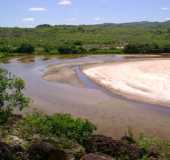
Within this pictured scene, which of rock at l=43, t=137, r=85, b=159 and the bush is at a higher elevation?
the bush

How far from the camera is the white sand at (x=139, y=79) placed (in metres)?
42.6

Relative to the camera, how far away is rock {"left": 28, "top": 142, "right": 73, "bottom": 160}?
61.6 feet

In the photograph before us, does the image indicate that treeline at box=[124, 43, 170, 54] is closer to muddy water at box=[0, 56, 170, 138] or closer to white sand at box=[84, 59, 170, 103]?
white sand at box=[84, 59, 170, 103]

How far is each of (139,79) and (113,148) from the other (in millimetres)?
30896

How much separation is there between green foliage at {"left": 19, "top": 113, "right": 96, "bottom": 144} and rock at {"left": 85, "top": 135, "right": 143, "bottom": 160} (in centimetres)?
62

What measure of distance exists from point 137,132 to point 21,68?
4703 centimetres

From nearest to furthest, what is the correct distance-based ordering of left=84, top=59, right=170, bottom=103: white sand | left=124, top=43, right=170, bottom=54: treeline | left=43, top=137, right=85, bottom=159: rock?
1. left=43, top=137, right=85, bottom=159: rock
2. left=84, top=59, right=170, bottom=103: white sand
3. left=124, top=43, right=170, bottom=54: treeline

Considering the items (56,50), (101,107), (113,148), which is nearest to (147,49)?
(56,50)

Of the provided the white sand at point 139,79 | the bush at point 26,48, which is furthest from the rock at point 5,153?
the bush at point 26,48

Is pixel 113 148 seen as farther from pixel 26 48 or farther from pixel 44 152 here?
pixel 26 48

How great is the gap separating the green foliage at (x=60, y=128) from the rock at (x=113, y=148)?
62 centimetres

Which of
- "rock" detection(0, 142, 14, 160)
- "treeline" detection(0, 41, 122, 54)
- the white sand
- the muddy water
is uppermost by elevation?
"treeline" detection(0, 41, 122, 54)

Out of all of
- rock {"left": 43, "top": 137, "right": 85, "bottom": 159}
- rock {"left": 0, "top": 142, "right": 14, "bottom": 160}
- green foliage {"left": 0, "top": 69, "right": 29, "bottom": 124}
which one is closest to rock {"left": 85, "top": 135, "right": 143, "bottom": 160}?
rock {"left": 43, "top": 137, "right": 85, "bottom": 159}

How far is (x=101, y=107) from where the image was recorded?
1483 inches
